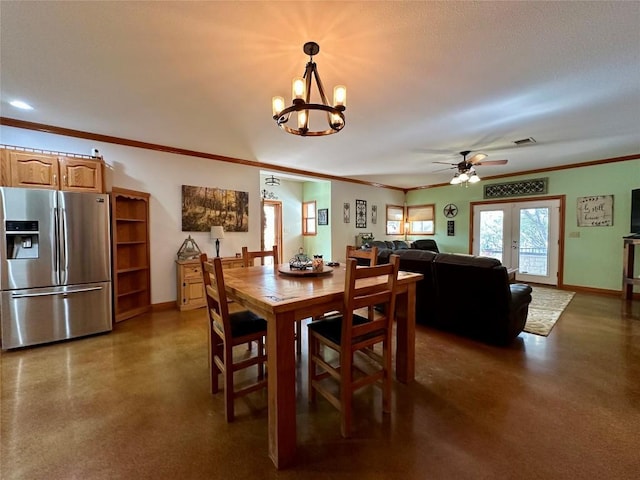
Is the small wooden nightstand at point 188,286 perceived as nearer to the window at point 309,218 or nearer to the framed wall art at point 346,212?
the window at point 309,218

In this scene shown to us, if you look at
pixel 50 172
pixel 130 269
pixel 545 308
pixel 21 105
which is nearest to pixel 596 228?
pixel 545 308

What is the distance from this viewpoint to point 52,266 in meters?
2.96

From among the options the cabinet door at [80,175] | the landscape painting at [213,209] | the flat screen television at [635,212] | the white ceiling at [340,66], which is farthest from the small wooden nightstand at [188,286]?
the flat screen television at [635,212]

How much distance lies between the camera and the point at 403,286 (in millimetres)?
2117

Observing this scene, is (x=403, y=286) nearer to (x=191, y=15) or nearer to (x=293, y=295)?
(x=293, y=295)

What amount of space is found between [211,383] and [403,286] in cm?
167

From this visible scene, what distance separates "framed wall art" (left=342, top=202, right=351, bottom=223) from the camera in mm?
6906

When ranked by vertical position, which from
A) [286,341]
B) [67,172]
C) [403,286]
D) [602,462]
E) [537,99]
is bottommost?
[602,462]

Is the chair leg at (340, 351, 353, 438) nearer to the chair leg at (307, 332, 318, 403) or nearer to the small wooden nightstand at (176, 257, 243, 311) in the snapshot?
the chair leg at (307, 332, 318, 403)

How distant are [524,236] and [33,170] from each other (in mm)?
8406

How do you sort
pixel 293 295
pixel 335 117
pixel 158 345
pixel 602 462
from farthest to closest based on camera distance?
1. pixel 158 345
2. pixel 335 117
3. pixel 293 295
4. pixel 602 462

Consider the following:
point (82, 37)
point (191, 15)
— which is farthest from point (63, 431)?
point (191, 15)

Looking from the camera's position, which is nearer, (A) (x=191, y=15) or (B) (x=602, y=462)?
(B) (x=602, y=462)

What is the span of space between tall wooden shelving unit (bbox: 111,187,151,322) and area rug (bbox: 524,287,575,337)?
519 centimetres
